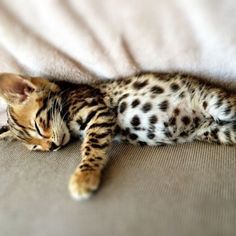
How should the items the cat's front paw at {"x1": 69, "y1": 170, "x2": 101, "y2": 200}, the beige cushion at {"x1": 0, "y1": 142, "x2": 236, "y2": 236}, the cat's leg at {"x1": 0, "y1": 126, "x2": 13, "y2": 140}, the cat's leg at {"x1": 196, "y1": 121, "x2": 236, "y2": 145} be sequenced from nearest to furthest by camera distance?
the beige cushion at {"x1": 0, "y1": 142, "x2": 236, "y2": 236}, the cat's front paw at {"x1": 69, "y1": 170, "x2": 101, "y2": 200}, the cat's leg at {"x1": 196, "y1": 121, "x2": 236, "y2": 145}, the cat's leg at {"x1": 0, "y1": 126, "x2": 13, "y2": 140}

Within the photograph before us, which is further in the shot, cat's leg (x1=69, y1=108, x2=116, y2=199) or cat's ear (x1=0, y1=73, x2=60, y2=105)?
cat's ear (x1=0, y1=73, x2=60, y2=105)

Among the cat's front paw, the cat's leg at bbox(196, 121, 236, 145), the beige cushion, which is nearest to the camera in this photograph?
the beige cushion

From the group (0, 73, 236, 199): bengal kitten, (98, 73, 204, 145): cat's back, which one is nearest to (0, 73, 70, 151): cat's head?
(0, 73, 236, 199): bengal kitten

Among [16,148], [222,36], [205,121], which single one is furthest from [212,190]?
[16,148]

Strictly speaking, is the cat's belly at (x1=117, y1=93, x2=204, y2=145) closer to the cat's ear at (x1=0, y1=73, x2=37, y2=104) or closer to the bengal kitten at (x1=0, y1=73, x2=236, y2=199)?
the bengal kitten at (x1=0, y1=73, x2=236, y2=199)

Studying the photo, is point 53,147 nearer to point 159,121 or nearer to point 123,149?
point 123,149

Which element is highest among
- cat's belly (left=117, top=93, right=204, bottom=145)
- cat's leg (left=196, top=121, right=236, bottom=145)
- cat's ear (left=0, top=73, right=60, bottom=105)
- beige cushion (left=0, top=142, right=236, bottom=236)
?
cat's ear (left=0, top=73, right=60, bottom=105)

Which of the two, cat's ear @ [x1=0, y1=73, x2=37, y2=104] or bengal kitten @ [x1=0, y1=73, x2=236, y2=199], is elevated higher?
cat's ear @ [x1=0, y1=73, x2=37, y2=104]
